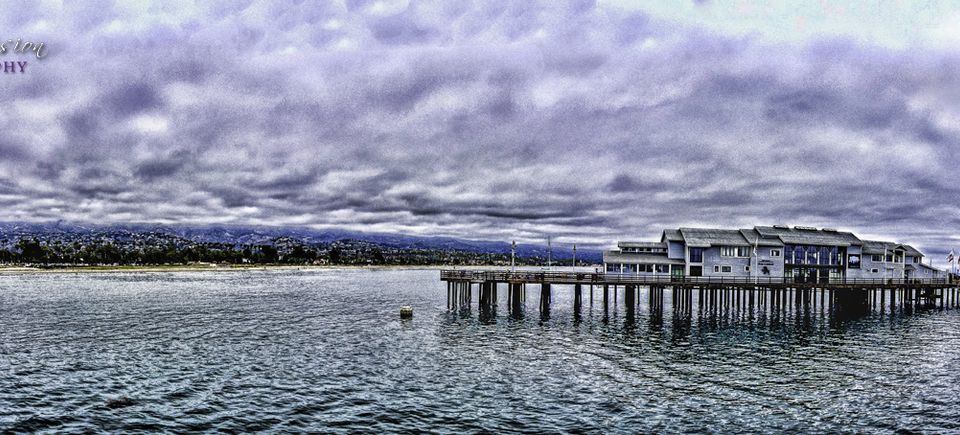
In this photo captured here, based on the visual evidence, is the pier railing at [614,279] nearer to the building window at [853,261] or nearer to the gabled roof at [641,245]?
the building window at [853,261]

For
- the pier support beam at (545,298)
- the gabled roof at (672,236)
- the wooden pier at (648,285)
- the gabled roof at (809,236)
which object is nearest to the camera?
the pier support beam at (545,298)

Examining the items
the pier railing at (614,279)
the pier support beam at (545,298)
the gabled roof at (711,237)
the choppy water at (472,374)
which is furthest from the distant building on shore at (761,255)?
the choppy water at (472,374)

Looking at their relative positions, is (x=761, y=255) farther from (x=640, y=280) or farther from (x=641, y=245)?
(x=640, y=280)

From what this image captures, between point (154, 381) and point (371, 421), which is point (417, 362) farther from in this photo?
point (154, 381)

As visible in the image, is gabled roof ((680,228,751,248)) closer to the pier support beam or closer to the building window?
the building window

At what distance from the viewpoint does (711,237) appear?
9394cm

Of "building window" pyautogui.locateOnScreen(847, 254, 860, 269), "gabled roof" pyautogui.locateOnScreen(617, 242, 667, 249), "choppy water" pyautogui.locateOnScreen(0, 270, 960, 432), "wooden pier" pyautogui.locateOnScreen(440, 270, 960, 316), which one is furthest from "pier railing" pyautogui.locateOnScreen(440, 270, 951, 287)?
"choppy water" pyautogui.locateOnScreen(0, 270, 960, 432)

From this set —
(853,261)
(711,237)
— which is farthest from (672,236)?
(853,261)

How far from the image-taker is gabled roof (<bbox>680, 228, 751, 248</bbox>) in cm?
9181

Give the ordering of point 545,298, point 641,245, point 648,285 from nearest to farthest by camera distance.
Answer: point 648,285 → point 545,298 → point 641,245

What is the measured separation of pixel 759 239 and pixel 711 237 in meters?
7.75

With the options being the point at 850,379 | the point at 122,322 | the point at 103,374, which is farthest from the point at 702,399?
the point at 122,322

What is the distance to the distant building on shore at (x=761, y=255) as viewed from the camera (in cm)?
9212

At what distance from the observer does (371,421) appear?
31.5 meters
